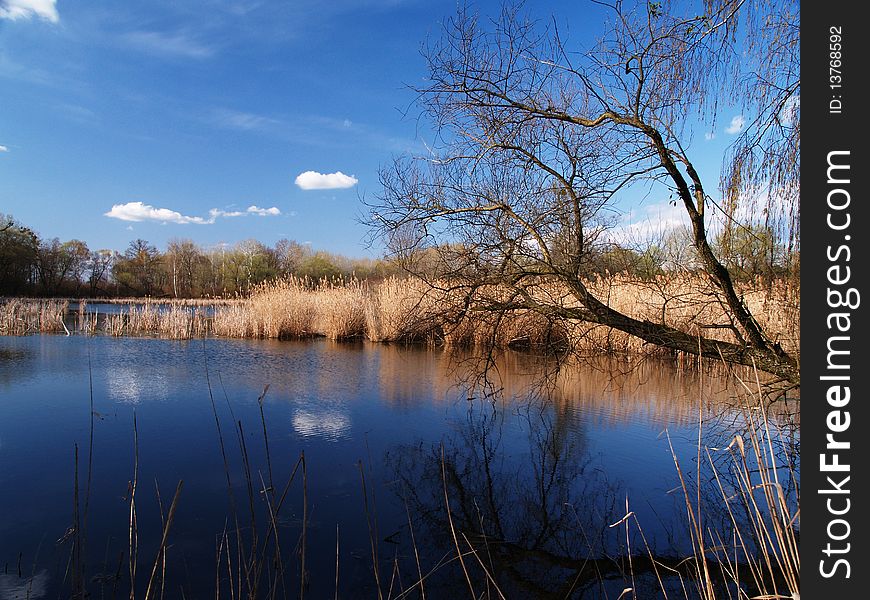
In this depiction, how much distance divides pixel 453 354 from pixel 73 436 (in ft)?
18.6

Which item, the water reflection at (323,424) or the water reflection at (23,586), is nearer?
the water reflection at (23,586)

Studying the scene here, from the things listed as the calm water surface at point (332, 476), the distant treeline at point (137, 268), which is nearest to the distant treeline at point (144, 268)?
the distant treeline at point (137, 268)

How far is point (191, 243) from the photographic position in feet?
126

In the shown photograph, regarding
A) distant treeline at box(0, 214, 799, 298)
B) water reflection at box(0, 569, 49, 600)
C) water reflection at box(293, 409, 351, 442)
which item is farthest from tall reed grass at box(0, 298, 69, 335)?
water reflection at box(0, 569, 49, 600)

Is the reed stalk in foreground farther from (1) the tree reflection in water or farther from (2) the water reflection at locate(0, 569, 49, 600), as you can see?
(2) the water reflection at locate(0, 569, 49, 600)

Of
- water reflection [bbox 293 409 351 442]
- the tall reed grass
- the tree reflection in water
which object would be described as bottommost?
the tree reflection in water

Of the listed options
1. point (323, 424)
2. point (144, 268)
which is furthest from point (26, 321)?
point (144, 268)

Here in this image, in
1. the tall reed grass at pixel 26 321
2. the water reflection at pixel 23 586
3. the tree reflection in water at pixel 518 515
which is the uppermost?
the tall reed grass at pixel 26 321

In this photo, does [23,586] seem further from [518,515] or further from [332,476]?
[518,515]

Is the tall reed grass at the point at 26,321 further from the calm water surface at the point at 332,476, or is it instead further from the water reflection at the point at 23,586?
the water reflection at the point at 23,586

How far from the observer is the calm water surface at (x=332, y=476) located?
2115mm

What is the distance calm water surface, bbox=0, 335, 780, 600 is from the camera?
83.3 inches
